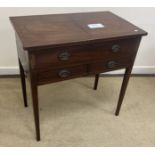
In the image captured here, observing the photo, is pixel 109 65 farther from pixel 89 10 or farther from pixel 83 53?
pixel 89 10

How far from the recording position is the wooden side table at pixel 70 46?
3.43ft

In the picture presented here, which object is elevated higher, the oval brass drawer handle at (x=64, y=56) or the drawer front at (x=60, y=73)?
the oval brass drawer handle at (x=64, y=56)

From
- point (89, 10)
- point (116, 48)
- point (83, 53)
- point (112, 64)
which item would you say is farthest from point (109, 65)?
point (89, 10)

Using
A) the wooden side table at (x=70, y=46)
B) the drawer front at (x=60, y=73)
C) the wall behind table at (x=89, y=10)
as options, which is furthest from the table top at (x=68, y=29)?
the wall behind table at (x=89, y=10)

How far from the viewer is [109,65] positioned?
1274mm

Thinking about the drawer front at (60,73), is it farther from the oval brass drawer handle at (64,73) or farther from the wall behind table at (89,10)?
the wall behind table at (89,10)

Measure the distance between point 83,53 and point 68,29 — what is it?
174mm

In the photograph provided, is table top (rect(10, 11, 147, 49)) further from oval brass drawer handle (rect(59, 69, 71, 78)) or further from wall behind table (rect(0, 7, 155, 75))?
wall behind table (rect(0, 7, 155, 75))

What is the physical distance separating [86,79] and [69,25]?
0.88 meters

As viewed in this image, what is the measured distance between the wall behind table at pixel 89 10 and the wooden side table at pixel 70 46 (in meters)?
0.42

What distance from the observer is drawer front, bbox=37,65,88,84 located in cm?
113

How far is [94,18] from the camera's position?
139 cm
